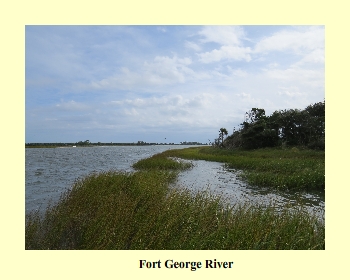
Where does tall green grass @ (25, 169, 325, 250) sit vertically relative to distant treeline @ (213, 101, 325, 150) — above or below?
below

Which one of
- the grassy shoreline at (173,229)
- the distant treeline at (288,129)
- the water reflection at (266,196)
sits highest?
the distant treeline at (288,129)

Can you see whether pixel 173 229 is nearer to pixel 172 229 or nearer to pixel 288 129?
pixel 172 229

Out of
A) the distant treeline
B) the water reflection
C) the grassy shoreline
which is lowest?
the water reflection

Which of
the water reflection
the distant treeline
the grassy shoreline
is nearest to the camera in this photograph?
the grassy shoreline

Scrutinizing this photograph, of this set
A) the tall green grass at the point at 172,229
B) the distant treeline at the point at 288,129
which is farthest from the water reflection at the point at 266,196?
the distant treeline at the point at 288,129

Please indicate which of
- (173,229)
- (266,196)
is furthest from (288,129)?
(173,229)

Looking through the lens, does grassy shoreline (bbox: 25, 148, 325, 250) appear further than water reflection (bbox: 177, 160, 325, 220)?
No

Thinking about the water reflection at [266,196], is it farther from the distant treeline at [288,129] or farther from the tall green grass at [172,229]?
the distant treeline at [288,129]

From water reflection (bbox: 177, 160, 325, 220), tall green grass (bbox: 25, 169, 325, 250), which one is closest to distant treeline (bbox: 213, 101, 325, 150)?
water reflection (bbox: 177, 160, 325, 220)

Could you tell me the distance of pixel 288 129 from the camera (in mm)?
42375

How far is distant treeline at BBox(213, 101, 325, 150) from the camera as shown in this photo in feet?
129

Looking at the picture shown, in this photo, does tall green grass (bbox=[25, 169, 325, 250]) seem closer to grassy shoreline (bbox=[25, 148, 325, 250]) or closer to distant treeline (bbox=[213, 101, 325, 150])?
grassy shoreline (bbox=[25, 148, 325, 250])

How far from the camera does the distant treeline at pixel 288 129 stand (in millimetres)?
39188

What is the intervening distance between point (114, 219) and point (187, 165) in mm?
20397
